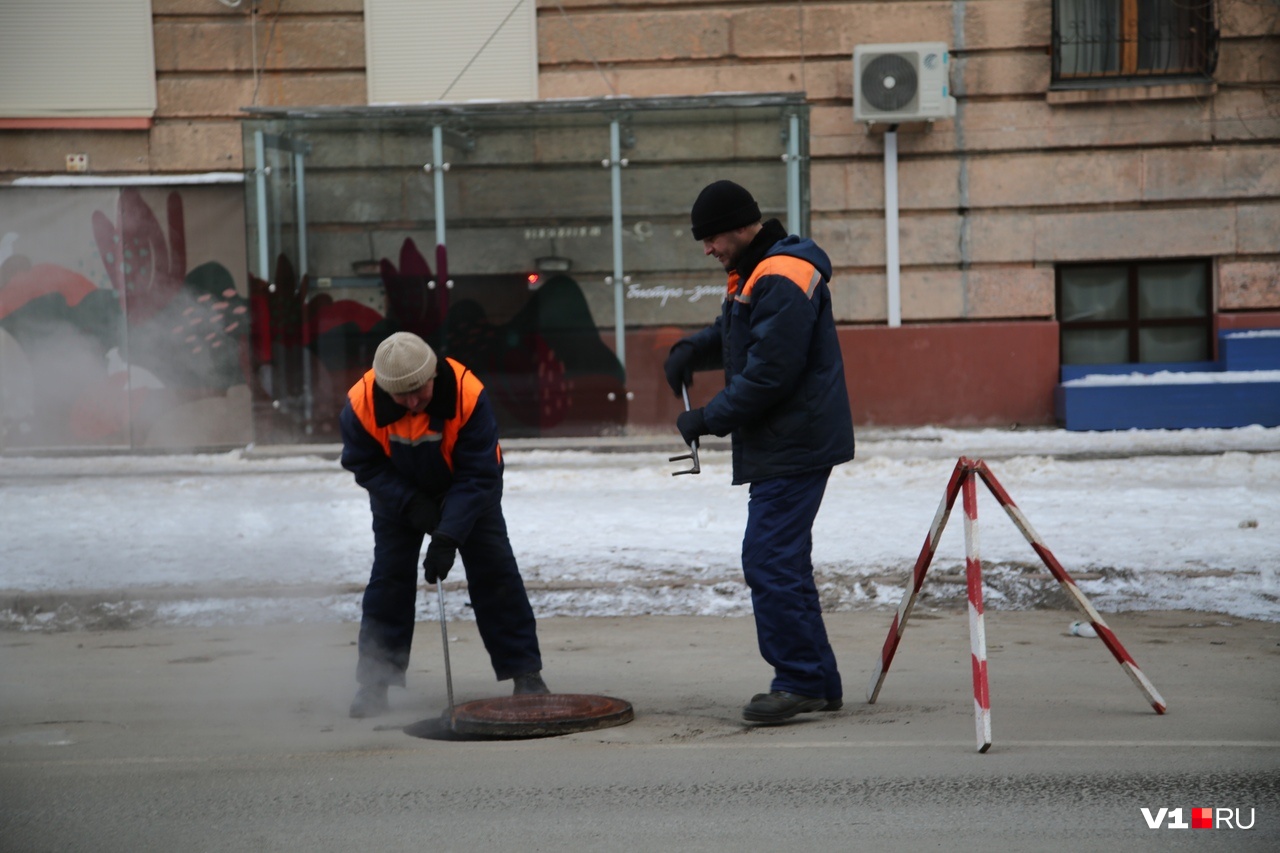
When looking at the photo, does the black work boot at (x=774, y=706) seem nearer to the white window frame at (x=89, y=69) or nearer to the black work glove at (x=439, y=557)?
the black work glove at (x=439, y=557)

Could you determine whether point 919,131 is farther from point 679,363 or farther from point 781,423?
point 781,423

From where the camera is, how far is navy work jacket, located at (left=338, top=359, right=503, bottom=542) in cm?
524

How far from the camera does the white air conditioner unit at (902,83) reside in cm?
1351

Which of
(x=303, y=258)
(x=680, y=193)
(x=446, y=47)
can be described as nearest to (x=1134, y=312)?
(x=680, y=193)

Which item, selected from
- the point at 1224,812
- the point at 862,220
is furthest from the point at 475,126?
the point at 1224,812

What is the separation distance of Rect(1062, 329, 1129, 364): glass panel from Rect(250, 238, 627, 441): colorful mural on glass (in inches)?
192

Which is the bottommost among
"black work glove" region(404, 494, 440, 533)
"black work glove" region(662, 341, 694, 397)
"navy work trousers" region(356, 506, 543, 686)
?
"navy work trousers" region(356, 506, 543, 686)

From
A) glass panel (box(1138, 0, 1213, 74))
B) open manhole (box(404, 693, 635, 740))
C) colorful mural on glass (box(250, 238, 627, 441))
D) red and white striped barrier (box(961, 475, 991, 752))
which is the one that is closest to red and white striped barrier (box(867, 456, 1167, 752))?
red and white striped barrier (box(961, 475, 991, 752))

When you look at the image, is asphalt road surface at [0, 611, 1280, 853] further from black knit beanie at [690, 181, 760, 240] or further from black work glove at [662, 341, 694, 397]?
black knit beanie at [690, 181, 760, 240]

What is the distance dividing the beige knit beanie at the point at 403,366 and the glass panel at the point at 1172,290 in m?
11.3

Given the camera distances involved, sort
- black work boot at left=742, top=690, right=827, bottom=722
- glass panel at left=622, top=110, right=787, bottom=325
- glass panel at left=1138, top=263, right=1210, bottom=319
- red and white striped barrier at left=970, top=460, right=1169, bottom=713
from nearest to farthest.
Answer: red and white striped barrier at left=970, top=460, right=1169, bottom=713
black work boot at left=742, top=690, right=827, bottom=722
glass panel at left=622, top=110, right=787, bottom=325
glass panel at left=1138, top=263, right=1210, bottom=319

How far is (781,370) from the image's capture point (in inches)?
195

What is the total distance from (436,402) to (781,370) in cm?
133

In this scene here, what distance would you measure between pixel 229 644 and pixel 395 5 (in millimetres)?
9224
